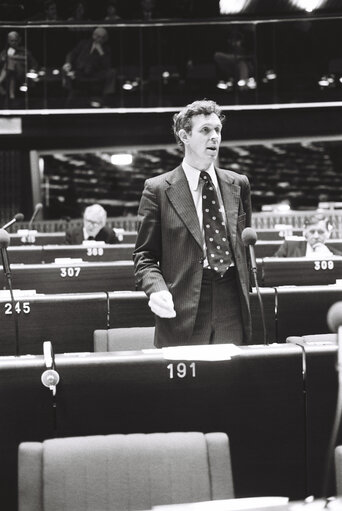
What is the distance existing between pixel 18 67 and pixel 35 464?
545 inches

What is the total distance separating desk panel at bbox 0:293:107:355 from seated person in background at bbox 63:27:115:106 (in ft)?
36.2

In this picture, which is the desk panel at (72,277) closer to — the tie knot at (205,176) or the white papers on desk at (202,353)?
the tie knot at (205,176)

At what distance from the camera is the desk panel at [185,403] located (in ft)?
7.61

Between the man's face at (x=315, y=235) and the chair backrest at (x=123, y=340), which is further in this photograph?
the man's face at (x=315, y=235)

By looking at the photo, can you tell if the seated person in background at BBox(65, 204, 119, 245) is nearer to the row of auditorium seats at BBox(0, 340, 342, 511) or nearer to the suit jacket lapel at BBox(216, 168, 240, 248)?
the suit jacket lapel at BBox(216, 168, 240, 248)

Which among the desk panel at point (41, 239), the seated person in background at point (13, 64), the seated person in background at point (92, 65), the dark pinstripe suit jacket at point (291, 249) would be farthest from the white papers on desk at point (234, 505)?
the seated person in background at point (13, 64)

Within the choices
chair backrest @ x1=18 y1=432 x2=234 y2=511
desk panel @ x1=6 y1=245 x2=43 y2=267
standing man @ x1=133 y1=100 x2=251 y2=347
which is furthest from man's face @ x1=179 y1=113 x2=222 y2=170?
desk panel @ x1=6 y1=245 x2=43 y2=267

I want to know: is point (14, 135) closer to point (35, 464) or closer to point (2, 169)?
point (2, 169)

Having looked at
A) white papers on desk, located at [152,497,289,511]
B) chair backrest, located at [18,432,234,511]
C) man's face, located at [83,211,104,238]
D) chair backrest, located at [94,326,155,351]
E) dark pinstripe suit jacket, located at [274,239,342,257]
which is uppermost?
man's face, located at [83,211,104,238]

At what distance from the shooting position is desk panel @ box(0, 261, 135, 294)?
5406 mm

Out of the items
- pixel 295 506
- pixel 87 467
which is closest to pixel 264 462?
pixel 87 467

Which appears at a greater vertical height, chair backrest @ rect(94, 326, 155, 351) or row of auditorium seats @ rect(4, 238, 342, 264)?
row of auditorium seats @ rect(4, 238, 342, 264)

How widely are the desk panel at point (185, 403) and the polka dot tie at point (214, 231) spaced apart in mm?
496

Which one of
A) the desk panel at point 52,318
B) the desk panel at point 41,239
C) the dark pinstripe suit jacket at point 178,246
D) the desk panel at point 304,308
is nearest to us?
the dark pinstripe suit jacket at point 178,246
